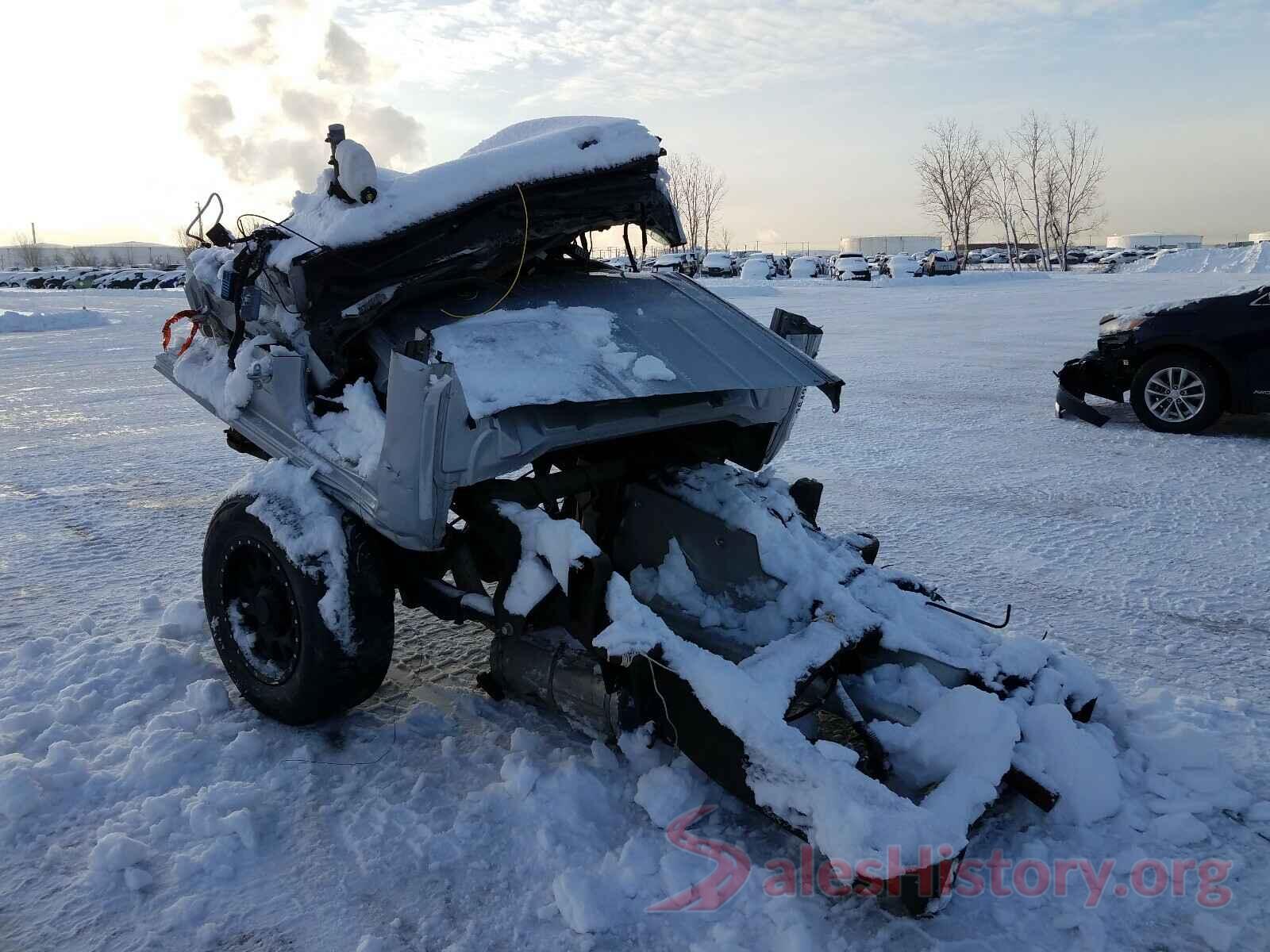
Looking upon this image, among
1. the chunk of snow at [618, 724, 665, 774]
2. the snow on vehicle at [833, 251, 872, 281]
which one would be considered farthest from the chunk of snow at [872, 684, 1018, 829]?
the snow on vehicle at [833, 251, 872, 281]

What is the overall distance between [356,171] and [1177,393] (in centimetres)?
740

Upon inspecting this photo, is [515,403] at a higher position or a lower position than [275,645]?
higher

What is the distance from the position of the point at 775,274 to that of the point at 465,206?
42.4m

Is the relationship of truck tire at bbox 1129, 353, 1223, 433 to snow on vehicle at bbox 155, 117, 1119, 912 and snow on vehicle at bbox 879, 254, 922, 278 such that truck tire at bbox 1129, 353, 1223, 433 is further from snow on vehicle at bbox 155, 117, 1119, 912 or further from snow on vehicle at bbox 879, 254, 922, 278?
snow on vehicle at bbox 879, 254, 922, 278

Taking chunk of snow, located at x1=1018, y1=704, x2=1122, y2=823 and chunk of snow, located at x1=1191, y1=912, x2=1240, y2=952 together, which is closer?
chunk of snow, located at x1=1191, y1=912, x2=1240, y2=952

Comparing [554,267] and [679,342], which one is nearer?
[679,342]

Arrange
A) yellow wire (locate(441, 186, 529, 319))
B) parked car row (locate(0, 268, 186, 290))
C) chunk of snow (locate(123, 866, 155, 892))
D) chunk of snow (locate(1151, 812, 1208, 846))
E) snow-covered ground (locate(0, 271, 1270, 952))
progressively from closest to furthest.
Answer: snow-covered ground (locate(0, 271, 1270, 952))
chunk of snow (locate(123, 866, 155, 892))
chunk of snow (locate(1151, 812, 1208, 846))
yellow wire (locate(441, 186, 529, 319))
parked car row (locate(0, 268, 186, 290))

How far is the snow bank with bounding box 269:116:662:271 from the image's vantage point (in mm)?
3125

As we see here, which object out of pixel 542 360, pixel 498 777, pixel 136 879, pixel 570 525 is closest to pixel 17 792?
pixel 136 879

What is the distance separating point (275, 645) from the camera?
3.34 meters

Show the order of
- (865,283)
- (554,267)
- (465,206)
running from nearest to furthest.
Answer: (465,206) < (554,267) < (865,283)

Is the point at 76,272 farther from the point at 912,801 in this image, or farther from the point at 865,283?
the point at 912,801

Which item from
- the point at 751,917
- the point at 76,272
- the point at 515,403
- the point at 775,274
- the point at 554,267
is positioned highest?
the point at 76,272

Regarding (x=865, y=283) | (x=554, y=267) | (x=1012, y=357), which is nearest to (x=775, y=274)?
(x=865, y=283)
